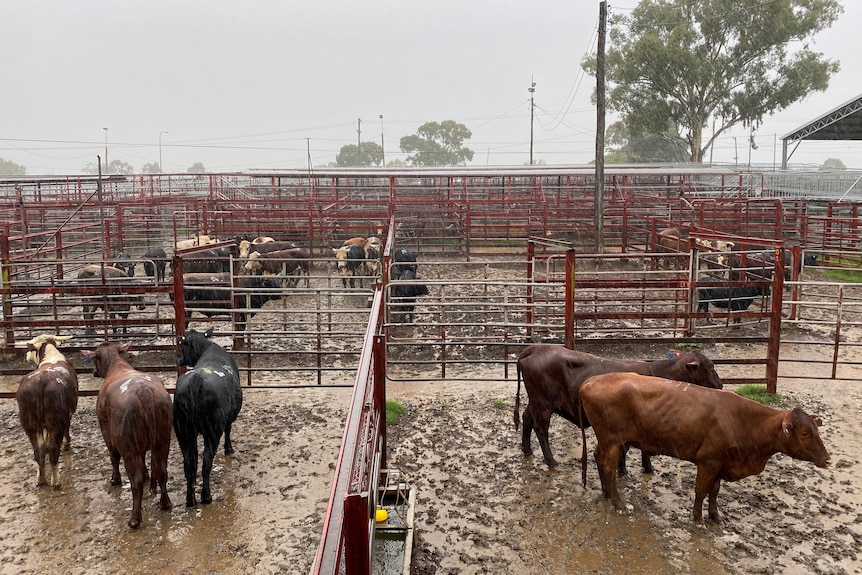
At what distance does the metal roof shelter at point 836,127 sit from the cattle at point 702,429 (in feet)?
70.5

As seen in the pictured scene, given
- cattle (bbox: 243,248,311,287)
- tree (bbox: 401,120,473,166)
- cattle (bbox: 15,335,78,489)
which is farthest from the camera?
tree (bbox: 401,120,473,166)

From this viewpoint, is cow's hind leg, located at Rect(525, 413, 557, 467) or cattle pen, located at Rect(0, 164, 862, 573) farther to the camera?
cattle pen, located at Rect(0, 164, 862, 573)

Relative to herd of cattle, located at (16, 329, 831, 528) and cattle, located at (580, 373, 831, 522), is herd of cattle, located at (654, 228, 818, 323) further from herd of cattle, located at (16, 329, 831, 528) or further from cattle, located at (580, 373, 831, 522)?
cattle, located at (580, 373, 831, 522)

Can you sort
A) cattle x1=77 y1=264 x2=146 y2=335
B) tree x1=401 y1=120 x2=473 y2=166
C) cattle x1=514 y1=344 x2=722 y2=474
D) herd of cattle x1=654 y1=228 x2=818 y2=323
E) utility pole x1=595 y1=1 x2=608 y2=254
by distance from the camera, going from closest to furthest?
cattle x1=514 y1=344 x2=722 y2=474 → herd of cattle x1=654 y1=228 x2=818 y2=323 → cattle x1=77 y1=264 x2=146 y2=335 → utility pole x1=595 y1=1 x2=608 y2=254 → tree x1=401 y1=120 x2=473 y2=166

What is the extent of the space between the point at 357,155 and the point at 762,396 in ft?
313

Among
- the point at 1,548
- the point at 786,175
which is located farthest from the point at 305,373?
the point at 786,175

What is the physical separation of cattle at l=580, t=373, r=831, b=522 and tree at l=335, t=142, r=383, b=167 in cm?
9443

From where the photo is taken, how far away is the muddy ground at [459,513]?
14.1ft

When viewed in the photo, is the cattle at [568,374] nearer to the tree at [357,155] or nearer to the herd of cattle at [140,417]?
the herd of cattle at [140,417]

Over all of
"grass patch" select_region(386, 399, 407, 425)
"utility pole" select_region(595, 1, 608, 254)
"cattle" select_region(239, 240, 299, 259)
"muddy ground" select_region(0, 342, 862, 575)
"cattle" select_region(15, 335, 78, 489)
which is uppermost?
"utility pole" select_region(595, 1, 608, 254)

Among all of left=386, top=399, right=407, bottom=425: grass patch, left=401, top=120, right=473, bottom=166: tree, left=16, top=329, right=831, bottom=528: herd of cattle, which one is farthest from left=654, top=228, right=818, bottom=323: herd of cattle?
left=401, top=120, right=473, bottom=166: tree

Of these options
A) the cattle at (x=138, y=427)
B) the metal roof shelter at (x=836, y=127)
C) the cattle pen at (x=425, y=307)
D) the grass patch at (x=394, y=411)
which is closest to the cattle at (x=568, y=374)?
the cattle pen at (x=425, y=307)

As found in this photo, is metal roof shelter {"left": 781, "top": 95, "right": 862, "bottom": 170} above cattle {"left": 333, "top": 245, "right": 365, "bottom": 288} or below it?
above

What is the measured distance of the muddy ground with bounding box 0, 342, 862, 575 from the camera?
14.1 feet
